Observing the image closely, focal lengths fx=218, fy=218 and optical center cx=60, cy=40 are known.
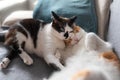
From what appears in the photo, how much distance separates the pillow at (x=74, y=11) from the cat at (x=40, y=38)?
5.0 inches

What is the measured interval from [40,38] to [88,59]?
36cm

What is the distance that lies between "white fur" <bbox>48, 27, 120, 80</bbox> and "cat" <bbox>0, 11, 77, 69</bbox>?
7 cm

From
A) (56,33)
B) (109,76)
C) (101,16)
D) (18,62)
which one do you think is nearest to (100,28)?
(101,16)

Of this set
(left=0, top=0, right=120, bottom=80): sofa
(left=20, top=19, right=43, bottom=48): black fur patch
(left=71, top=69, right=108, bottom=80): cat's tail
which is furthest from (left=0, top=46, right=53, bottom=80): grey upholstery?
(left=71, top=69, right=108, bottom=80): cat's tail

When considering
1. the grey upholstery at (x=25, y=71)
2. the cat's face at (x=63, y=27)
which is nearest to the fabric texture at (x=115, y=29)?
the cat's face at (x=63, y=27)

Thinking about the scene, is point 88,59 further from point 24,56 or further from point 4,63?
point 4,63

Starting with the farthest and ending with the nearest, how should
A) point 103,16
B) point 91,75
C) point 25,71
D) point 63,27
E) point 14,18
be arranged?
point 14,18, point 103,16, point 63,27, point 25,71, point 91,75

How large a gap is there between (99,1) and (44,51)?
569 mm

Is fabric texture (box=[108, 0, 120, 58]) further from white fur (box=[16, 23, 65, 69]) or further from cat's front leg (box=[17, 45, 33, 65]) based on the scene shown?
cat's front leg (box=[17, 45, 33, 65])

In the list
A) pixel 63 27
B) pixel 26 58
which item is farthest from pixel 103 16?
pixel 26 58

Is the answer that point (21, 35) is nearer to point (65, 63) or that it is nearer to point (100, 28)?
point (65, 63)

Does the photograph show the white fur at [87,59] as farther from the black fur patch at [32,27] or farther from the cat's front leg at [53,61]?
the black fur patch at [32,27]

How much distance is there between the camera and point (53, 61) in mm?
1287

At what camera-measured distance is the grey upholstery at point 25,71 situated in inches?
46.7
